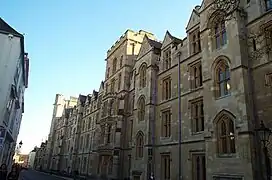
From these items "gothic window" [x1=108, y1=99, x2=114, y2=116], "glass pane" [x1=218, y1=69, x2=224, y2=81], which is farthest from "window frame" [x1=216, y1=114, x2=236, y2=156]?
"gothic window" [x1=108, y1=99, x2=114, y2=116]

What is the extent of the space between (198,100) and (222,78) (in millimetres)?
3408

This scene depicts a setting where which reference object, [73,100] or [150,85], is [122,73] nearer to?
[150,85]

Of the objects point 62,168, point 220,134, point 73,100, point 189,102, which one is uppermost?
point 73,100

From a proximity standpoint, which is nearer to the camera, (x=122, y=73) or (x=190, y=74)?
(x=190, y=74)

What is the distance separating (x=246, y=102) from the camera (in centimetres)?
1436

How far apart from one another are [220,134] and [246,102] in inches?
108

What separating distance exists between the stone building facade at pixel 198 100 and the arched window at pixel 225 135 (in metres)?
0.06

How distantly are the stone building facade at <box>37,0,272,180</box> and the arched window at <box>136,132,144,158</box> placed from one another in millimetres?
101

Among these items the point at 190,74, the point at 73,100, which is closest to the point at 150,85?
the point at 190,74

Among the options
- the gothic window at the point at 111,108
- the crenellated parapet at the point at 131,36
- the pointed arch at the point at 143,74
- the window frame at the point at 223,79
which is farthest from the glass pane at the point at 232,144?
the crenellated parapet at the point at 131,36

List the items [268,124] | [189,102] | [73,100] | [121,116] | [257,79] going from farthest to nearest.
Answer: [73,100]
[121,116]
[189,102]
[257,79]
[268,124]

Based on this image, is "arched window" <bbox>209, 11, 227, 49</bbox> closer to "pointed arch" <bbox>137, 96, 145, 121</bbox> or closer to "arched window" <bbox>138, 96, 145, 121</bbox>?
"pointed arch" <bbox>137, 96, 145, 121</bbox>

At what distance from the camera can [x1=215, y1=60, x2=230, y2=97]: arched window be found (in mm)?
16413

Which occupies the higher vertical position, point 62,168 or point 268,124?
point 268,124
